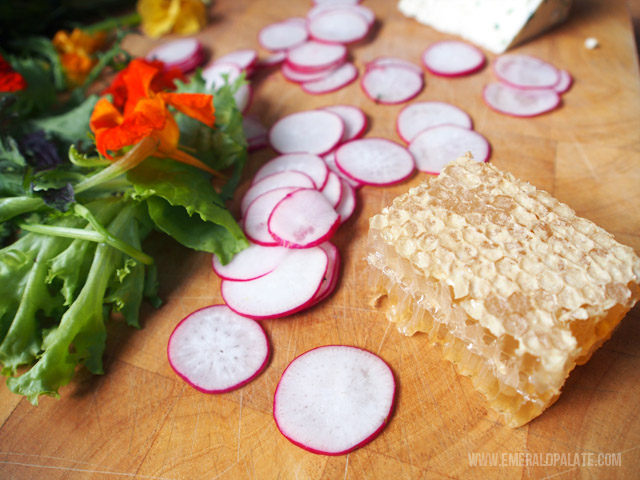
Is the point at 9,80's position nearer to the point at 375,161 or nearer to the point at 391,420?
the point at 375,161

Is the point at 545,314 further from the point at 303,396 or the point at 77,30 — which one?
the point at 77,30

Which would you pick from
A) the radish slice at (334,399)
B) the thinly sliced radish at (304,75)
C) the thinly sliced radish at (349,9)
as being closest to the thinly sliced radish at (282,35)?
the thinly sliced radish at (349,9)

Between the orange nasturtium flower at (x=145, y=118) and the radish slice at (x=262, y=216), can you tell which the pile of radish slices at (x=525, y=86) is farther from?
the orange nasturtium flower at (x=145, y=118)

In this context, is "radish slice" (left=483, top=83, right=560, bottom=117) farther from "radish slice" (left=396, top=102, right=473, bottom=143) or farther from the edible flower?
the edible flower

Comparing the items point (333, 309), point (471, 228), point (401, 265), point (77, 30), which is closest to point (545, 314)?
point (471, 228)

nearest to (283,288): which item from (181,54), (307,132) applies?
(307,132)

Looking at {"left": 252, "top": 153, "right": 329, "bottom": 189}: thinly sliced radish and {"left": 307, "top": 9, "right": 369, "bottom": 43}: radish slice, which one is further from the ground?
{"left": 307, "top": 9, "right": 369, "bottom": 43}: radish slice

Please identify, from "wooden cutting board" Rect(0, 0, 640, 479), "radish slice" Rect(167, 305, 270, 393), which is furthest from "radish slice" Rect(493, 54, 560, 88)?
"radish slice" Rect(167, 305, 270, 393)
